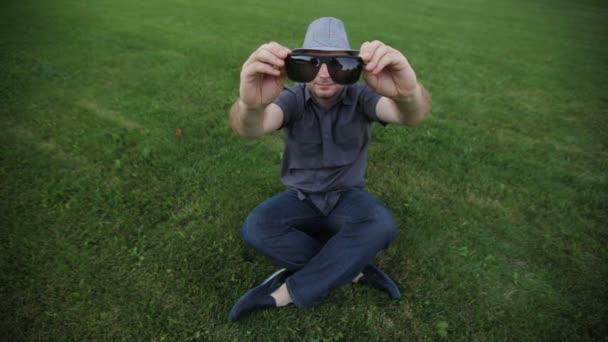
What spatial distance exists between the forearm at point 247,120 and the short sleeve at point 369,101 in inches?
29.6

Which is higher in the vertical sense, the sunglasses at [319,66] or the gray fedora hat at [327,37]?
the gray fedora hat at [327,37]

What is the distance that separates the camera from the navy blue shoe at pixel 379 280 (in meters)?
2.72

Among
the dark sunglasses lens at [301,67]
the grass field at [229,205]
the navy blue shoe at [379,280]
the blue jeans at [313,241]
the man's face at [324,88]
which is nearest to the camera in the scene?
the dark sunglasses lens at [301,67]

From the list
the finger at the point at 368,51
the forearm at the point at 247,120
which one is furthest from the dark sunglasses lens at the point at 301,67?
the forearm at the point at 247,120

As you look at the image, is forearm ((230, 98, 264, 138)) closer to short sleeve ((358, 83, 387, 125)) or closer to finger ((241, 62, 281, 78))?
finger ((241, 62, 281, 78))

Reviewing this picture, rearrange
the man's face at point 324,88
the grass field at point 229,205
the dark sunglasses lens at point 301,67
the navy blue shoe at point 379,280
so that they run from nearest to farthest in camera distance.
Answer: the dark sunglasses lens at point 301,67, the man's face at point 324,88, the grass field at point 229,205, the navy blue shoe at point 379,280

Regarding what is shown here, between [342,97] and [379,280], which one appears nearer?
[342,97]

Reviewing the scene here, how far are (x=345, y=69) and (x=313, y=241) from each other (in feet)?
4.40

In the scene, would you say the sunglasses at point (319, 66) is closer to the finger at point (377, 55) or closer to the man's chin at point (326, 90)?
the finger at point (377, 55)

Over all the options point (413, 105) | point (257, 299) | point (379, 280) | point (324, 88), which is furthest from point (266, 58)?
point (379, 280)

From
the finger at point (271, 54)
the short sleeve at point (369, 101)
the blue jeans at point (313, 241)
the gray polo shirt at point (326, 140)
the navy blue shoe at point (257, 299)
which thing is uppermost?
the finger at point (271, 54)

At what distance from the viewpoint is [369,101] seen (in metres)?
2.54

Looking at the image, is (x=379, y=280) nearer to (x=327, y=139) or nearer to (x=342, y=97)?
(x=327, y=139)

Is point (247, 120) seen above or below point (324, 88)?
below
